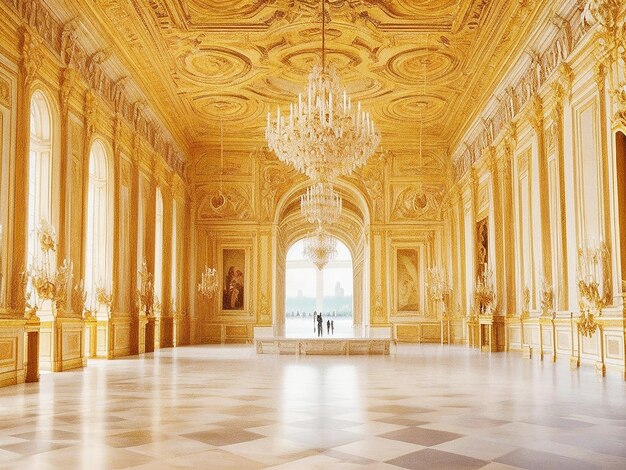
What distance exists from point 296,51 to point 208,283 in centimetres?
932

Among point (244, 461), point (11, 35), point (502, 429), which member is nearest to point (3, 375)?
point (11, 35)

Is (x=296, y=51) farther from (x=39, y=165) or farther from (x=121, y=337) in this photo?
(x=121, y=337)

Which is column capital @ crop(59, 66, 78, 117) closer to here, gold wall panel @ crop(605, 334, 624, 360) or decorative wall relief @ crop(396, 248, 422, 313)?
gold wall panel @ crop(605, 334, 624, 360)

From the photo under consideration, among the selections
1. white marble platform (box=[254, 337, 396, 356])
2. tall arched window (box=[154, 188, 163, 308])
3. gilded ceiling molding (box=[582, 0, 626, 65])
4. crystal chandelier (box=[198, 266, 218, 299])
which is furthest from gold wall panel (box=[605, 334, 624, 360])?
crystal chandelier (box=[198, 266, 218, 299])

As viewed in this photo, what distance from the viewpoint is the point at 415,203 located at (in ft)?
80.3

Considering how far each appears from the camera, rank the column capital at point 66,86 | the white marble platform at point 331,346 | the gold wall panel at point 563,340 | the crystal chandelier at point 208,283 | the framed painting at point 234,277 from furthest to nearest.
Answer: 1. the framed painting at point 234,277
2. the crystal chandelier at point 208,283
3. the white marble platform at point 331,346
4. the gold wall panel at point 563,340
5. the column capital at point 66,86

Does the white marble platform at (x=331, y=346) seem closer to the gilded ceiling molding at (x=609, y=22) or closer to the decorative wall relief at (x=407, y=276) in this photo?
the decorative wall relief at (x=407, y=276)

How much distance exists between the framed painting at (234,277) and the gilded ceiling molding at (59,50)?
8934 millimetres

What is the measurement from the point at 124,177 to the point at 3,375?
804cm

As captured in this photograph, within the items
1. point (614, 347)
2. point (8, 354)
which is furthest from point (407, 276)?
point (8, 354)

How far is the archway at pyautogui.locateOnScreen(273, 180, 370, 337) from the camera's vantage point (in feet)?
82.1

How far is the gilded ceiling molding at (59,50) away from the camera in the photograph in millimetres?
10719

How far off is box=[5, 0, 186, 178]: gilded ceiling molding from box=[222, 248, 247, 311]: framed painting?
893 centimetres

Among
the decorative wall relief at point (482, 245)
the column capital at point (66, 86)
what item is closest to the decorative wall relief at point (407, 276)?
the decorative wall relief at point (482, 245)
